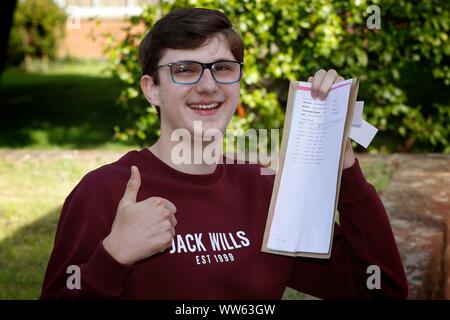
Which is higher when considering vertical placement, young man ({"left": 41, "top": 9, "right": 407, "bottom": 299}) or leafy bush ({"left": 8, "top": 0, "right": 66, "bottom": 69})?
leafy bush ({"left": 8, "top": 0, "right": 66, "bottom": 69})

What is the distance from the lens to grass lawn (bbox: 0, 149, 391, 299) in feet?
14.0

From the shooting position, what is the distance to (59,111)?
11.2 m

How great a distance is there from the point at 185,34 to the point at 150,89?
229mm

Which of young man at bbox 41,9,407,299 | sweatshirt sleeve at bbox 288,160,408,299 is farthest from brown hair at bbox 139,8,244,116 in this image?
sweatshirt sleeve at bbox 288,160,408,299

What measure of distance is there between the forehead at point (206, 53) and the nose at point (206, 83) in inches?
1.4

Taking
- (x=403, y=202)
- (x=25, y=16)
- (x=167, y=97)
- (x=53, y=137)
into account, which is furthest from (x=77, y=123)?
(x=25, y=16)

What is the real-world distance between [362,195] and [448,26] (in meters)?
4.89

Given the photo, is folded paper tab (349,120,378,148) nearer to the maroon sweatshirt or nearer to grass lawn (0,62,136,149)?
the maroon sweatshirt

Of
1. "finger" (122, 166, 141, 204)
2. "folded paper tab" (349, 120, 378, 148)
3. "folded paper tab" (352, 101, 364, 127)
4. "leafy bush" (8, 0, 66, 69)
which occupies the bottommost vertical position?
"finger" (122, 166, 141, 204)

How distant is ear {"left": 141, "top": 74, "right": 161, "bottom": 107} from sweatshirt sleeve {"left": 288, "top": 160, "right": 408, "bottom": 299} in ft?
1.94

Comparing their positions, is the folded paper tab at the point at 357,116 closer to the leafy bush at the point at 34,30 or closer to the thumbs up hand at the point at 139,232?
the thumbs up hand at the point at 139,232

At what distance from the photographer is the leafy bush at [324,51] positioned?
6.09 meters

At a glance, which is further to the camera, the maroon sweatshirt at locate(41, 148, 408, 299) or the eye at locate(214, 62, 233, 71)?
the eye at locate(214, 62, 233, 71)
